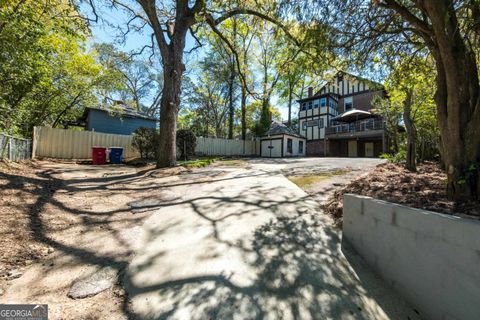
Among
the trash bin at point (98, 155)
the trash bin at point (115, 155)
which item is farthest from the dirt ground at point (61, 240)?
the trash bin at point (115, 155)

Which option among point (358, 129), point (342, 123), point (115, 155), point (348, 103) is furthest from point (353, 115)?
point (115, 155)

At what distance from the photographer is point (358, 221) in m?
2.90

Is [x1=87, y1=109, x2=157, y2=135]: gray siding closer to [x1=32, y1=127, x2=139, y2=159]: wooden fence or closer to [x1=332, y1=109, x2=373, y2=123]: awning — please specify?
[x1=32, y1=127, x2=139, y2=159]: wooden fence

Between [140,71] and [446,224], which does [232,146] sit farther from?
[446,224]

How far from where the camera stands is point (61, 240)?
9.18 ft

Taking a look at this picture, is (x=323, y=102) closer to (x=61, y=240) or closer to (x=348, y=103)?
(x=348, y=103)

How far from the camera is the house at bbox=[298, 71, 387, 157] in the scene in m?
20.9

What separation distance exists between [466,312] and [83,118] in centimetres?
2202

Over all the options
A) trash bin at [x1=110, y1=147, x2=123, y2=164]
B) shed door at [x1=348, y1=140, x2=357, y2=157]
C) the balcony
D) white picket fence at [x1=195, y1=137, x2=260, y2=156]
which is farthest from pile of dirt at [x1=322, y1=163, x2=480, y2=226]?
shed door at [x1=348, y1=140, x2=357, y2=157]

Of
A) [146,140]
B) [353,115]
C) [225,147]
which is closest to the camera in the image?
[146,140]

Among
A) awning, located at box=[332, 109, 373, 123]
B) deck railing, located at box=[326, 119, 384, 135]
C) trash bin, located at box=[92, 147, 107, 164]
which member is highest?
awning, located at box=[332, 109, 373, 123]

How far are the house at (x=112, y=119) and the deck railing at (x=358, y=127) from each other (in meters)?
17.2

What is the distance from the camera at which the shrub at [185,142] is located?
1320 cm

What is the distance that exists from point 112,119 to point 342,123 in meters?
21.4
